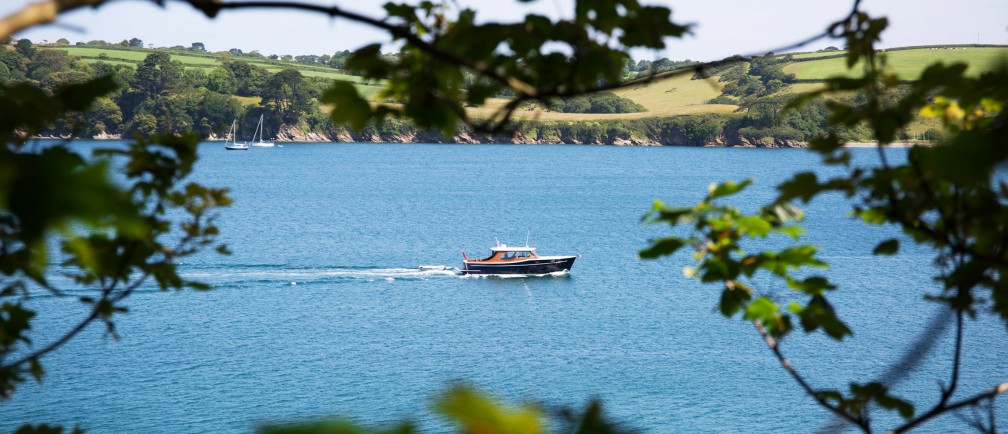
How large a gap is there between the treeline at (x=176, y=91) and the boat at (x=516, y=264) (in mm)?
64534

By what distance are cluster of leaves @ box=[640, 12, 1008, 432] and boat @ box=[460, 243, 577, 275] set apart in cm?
4626

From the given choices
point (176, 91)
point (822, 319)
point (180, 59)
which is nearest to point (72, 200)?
point (822, 319)

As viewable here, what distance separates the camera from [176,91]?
133 metres

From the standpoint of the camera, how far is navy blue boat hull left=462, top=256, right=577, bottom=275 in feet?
161

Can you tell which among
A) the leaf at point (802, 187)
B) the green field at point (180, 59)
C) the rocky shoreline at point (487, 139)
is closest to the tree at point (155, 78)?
the green field at point (180, 59)

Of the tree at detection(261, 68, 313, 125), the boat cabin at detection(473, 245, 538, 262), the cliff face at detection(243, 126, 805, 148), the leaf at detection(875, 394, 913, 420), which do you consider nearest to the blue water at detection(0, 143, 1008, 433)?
the boat cabin at detection(473, 245, 538, 262)

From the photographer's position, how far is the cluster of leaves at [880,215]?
1791 mm

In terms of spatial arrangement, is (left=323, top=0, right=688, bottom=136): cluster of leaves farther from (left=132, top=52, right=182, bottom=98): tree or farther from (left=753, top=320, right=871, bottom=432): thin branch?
(left=132, top=52, right=182, bottom=98): tree

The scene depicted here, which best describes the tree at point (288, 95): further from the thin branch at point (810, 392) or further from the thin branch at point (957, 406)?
the thin branch at point (957, 406)

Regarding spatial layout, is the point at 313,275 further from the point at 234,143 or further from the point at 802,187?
the point at 234,143

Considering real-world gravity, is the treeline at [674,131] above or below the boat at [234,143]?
above

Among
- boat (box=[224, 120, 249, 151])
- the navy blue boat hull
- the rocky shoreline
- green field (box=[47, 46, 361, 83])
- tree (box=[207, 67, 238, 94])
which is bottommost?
the navy blue boat hull

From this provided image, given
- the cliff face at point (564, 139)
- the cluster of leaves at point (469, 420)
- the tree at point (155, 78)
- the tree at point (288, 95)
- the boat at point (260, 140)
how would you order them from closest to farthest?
1. the cluster of leaves at point (469, 420)
2. the tree at point (155, 78)
3. the tree at point (288, 95)
4. the boat at point (260, 140)
5. the cliff face at point (564, 139)

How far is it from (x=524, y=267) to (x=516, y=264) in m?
0.52
